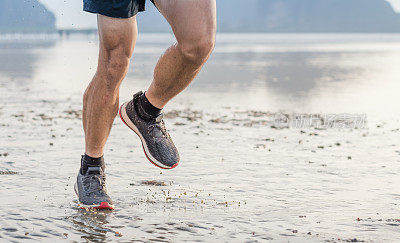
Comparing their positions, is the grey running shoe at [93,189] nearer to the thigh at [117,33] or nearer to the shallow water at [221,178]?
the shallow water at [221,178]

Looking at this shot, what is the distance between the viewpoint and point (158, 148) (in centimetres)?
404

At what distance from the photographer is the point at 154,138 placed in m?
4.06

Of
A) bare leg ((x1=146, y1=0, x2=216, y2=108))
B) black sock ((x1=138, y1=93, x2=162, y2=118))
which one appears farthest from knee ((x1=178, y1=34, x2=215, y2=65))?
black sock ((x1=138, y1=93, x2=162, y2=118))

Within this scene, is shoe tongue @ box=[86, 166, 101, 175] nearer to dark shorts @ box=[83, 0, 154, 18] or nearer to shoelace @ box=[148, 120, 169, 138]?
shoelace @ box=[148, 120, 169, 138]

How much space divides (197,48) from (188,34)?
97mm

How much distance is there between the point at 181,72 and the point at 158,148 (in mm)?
541

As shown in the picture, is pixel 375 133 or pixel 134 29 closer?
pixel 134 29

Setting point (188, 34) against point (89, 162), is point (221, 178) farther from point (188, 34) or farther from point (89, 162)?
point (188, 34)

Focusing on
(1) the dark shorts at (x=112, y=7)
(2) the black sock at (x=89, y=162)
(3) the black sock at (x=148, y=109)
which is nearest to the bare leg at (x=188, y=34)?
(1) the dark shorts at (x=112, y=7)

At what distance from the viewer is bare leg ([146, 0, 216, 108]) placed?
3.50 m

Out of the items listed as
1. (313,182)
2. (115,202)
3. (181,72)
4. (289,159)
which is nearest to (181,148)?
(289,159)

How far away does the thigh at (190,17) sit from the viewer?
11.5 feet

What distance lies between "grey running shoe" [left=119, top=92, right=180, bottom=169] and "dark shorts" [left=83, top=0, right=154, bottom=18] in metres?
0.68

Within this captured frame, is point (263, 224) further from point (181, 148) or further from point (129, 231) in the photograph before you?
point (181, 148)
